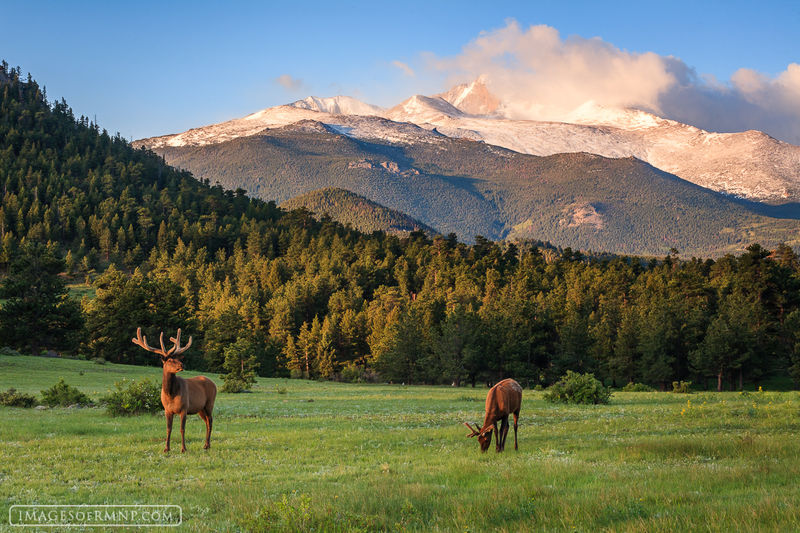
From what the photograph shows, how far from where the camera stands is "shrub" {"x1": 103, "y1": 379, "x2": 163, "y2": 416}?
82.3 feet

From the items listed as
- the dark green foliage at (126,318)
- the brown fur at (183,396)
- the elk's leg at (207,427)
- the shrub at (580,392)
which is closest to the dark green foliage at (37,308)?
the dark green foliage at (126,318)

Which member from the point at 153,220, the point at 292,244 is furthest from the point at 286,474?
the point at 153,220

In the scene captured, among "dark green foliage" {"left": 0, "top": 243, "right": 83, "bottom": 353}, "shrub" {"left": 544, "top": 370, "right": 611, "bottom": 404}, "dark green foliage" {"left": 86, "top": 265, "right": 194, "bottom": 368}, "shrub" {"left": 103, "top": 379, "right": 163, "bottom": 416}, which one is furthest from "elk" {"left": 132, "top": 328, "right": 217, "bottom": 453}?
"dark green foliage" {"left": 86, "top": 265, "right": 194, "bottom": 368}

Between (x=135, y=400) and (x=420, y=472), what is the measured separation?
664 inches

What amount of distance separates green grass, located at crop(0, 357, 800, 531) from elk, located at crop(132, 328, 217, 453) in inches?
42.4

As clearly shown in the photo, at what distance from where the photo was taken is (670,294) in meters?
102

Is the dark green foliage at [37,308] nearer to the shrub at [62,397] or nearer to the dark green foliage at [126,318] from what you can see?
the dark green foliage at [126,318]

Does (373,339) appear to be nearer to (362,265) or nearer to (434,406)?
(362,265)

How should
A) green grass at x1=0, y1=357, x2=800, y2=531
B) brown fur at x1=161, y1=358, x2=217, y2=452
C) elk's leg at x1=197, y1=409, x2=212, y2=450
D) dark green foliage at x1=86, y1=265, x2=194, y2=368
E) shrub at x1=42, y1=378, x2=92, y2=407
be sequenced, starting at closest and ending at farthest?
1. green grass at x1=0, y1=357, x2=800, y2=531
2. brown fur at x1=161, y1=358, x2=217, y2=452
3. elk's leg at x1=197, y1=409, x2=212, y2=450
4. shrub at x1=42, y1=378, x2=92, y2=407
5. dark green foliage at x1=86, y1=265, x2=194, y2=368

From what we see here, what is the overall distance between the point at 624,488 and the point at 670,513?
5.86 ft

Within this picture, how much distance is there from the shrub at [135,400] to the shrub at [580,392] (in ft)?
74.8

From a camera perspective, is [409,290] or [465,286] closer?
[465,286]

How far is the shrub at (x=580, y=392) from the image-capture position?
35.4m

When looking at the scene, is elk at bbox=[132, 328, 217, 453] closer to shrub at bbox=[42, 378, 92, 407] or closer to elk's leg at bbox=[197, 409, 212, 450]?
elk's leg at bbox=[197, 409, 212, 450]
